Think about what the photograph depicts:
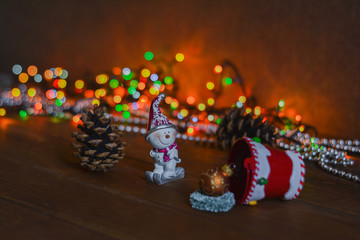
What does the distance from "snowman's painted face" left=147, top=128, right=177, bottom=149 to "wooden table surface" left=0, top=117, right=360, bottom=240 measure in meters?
0.10

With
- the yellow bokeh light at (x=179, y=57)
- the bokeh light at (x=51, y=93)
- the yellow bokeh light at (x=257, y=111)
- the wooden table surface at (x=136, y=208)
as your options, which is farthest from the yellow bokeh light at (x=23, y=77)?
the yellow bokeh light at (x=257, y=111)

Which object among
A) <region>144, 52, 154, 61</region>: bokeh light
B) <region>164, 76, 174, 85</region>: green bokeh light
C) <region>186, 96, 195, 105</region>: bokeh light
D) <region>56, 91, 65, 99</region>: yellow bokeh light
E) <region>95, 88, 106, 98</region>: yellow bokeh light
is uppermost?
<region>144, 52, 154, 61</region>: bokeh light

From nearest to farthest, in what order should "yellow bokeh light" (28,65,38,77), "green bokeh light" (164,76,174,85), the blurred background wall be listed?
the blurred background wall
"green bokeh light" (164,76,174,85)
"yellow bokeh light" (28,65,38,77)

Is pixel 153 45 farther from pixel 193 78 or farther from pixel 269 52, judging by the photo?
pixel 269 52

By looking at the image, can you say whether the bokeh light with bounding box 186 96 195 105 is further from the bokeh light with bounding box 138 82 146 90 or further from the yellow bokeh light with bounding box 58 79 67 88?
the yellow bokeh light with bounding box 58 79 67 88

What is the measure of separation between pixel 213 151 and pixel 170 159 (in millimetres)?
385

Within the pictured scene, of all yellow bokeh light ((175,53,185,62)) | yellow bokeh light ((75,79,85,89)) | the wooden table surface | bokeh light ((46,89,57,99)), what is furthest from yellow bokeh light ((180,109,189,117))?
bokeh light ((46,89,57,99))

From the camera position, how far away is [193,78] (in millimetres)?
1863

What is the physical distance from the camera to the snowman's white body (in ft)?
3.03

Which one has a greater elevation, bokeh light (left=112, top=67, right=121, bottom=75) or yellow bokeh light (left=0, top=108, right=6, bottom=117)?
bokeh light (left=112, top=67, right=121, bottom=75)

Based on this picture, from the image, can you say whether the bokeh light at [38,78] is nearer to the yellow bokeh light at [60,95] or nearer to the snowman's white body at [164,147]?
the yellow bokeh light at [60,95]

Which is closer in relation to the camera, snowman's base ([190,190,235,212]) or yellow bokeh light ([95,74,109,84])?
snowman's base ([190,190,235,212])

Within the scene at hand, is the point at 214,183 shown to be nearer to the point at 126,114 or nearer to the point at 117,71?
the point at 126,114

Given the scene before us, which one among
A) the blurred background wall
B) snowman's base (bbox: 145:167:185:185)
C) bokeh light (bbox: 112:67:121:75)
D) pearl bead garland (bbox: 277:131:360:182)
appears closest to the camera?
snowman's base (bbox: 145:167:185:185)
